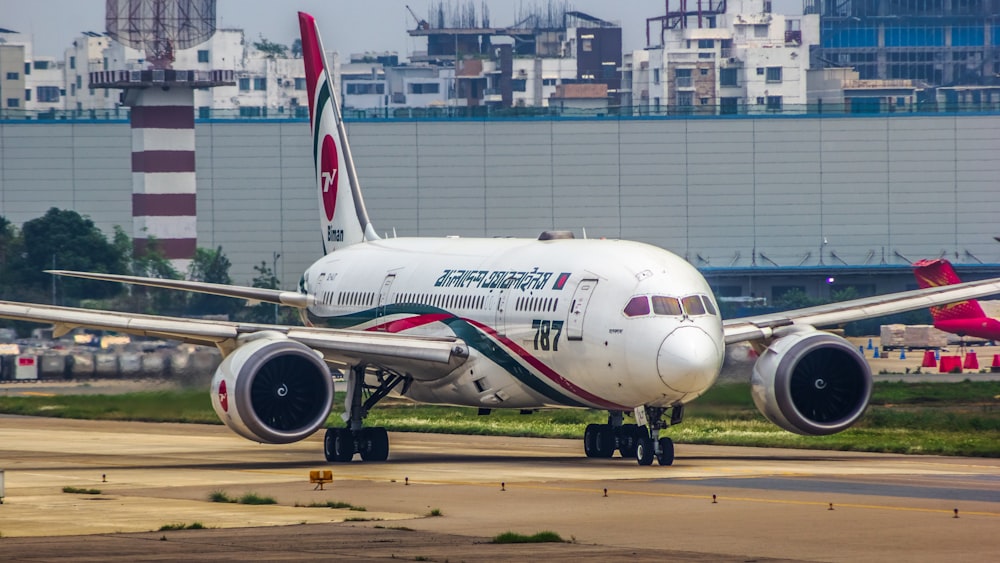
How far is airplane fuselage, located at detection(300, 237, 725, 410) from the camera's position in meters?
29.7

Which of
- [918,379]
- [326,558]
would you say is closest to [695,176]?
[918,379]

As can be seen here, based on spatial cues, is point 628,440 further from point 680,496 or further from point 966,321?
point 966,321

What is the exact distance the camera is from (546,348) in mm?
31828

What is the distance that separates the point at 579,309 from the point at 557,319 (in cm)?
58

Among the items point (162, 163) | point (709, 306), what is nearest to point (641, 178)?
point (162, 163)

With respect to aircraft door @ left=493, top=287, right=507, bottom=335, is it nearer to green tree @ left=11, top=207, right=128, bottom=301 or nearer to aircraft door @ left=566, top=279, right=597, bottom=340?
aircraft door @ left=566, top=279, right=597, bottom=340

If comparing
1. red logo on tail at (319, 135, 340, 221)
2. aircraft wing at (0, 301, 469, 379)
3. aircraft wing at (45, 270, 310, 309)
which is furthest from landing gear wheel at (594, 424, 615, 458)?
red logo on tail at (319, 135, 340, 221)

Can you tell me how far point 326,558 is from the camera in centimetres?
1908

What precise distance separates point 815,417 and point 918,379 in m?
34.9

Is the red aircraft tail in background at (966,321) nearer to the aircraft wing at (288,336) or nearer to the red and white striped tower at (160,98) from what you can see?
the red and white striped tower at (160,98)

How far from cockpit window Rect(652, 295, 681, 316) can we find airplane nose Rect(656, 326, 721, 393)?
500 millimetres

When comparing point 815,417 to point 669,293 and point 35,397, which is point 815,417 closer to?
point 669,293

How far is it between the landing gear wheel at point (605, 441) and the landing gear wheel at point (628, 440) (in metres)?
0.16

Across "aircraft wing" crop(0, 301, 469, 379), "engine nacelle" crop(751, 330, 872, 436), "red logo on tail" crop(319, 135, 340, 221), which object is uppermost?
"red logo on tail" crop(319, 135, 340, 221)
